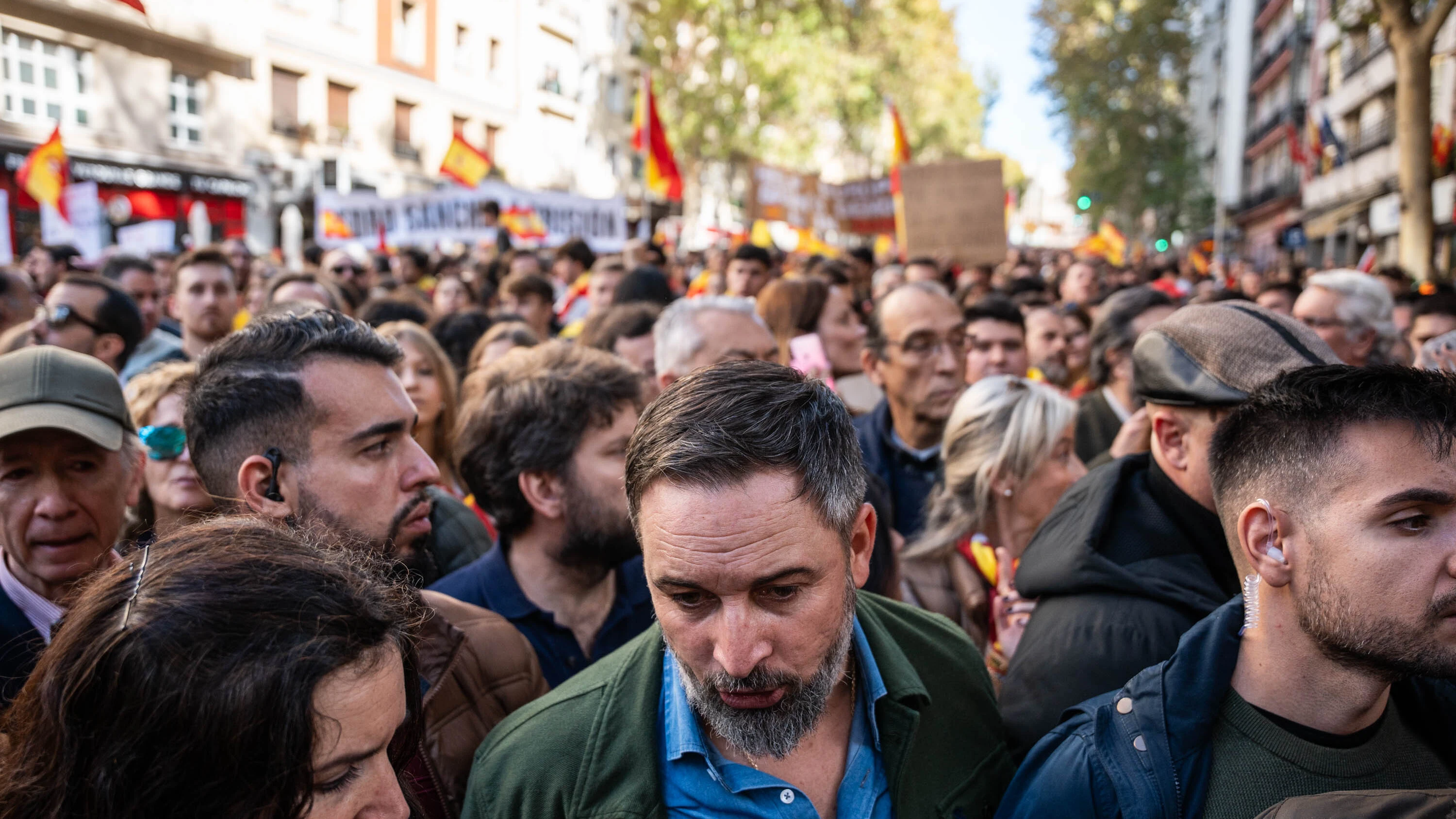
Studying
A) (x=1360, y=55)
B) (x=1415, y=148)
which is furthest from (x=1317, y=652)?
(x=1360, y=55)

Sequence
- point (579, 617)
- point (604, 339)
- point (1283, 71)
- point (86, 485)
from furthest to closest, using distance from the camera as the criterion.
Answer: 1. point (1283, 71)
2. point (604, 339)
3. point (579, 617)
4. point (86, 485)

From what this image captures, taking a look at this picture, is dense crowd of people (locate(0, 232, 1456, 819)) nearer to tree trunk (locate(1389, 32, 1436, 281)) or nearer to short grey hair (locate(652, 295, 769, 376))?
short grey hair (locate(652, 295, 769, 376))

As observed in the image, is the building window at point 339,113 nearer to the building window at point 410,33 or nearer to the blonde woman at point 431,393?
the building window at point 410,33

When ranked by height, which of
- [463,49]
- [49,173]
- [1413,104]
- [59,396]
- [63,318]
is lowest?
[59,396]

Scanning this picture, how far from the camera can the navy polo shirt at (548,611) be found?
3.03 m

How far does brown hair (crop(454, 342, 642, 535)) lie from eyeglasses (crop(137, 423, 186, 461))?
0.88 m

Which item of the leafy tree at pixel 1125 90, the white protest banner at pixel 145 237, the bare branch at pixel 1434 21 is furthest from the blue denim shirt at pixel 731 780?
the leafy tree at pixel 1125 90

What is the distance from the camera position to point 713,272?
1132 centimetres

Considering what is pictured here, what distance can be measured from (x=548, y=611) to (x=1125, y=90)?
46937mm

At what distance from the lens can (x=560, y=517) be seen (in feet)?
10.4

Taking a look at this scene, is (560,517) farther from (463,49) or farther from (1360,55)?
(1360,55)

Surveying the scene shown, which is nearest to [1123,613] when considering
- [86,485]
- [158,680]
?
[158,680]

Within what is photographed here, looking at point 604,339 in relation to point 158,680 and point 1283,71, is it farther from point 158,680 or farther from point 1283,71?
point 1283,71

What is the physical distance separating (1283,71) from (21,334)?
5055 cm
